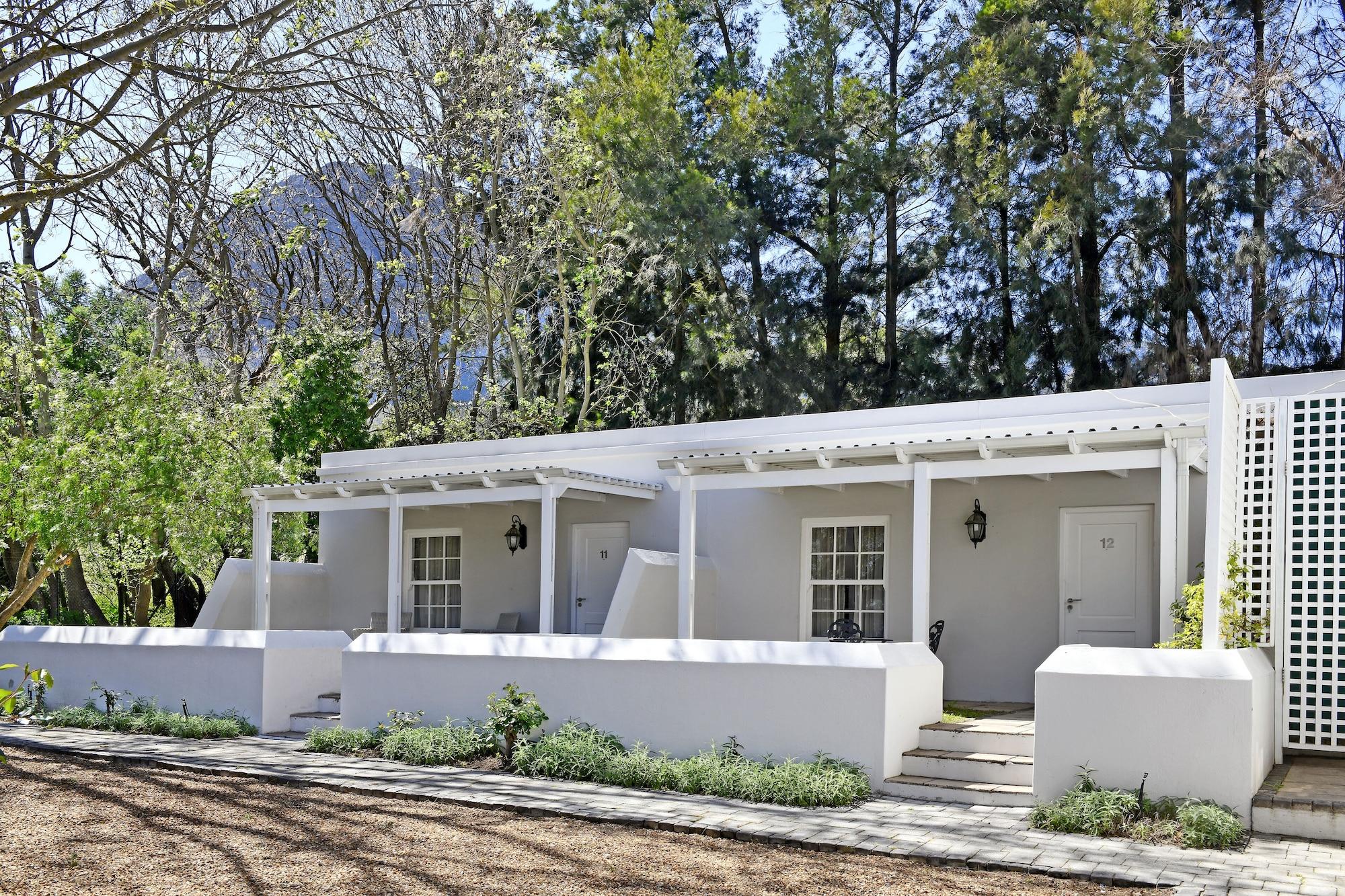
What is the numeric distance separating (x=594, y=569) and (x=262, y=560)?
4.29 metres

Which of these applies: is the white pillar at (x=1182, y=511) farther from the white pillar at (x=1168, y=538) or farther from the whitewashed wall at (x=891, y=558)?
the whitewashed wall at (x=891, y=558)

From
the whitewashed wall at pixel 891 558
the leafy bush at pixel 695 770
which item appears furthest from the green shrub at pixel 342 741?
the whitewashed wall at pixel 891 558

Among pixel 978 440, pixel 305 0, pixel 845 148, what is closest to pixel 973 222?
pixel 845 148

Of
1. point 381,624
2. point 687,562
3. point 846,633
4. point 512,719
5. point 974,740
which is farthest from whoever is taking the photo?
point 381,624

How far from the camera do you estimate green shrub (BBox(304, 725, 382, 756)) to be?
34.3 ft

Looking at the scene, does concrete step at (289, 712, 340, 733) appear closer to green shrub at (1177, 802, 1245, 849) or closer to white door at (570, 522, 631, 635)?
white door at (570, 522, 631, 635)

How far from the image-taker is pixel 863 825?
724cm

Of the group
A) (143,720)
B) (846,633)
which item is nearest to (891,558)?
(846,633)

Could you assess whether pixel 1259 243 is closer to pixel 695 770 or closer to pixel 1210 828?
pixel 1210 828

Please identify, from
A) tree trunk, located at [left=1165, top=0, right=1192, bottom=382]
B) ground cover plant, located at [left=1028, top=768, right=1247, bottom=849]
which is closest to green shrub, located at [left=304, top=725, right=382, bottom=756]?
ground cover plant, located at [left=1028, top=768, right=1247, bottom=849]

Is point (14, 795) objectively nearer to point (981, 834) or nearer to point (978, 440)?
point (981, 834)

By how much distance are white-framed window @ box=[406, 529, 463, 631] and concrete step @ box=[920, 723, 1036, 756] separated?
25.1 ft

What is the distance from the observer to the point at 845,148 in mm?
21281

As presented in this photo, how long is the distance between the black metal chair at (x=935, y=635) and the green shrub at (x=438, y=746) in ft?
14.2
